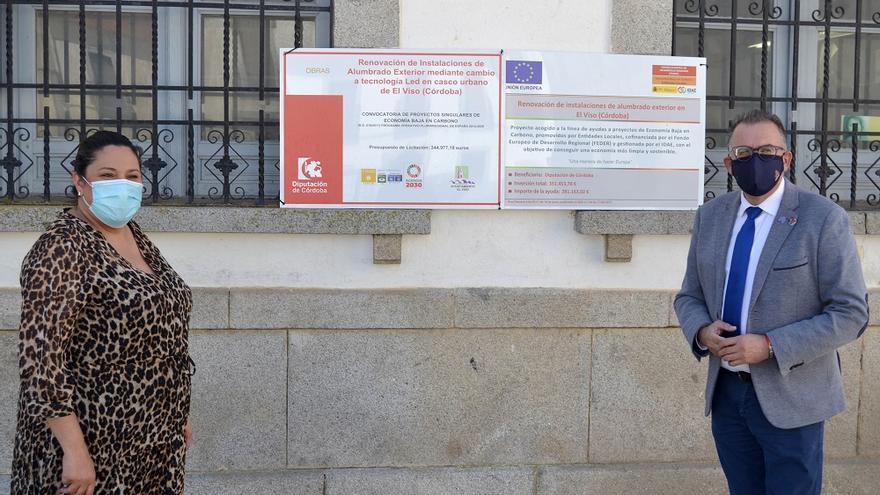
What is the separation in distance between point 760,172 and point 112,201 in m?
2.16

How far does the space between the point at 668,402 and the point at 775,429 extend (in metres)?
2.06

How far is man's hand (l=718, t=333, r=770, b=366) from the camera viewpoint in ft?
9.86

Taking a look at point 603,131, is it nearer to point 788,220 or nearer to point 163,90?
point 788,220

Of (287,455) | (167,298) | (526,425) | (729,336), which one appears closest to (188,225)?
(287,455)

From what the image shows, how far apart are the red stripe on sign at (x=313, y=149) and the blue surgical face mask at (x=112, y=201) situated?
1.80m

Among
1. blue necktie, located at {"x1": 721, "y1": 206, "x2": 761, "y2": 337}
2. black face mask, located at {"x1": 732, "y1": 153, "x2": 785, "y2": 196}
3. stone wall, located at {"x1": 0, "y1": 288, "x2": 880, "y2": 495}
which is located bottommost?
stone wall, located at {"x1": 0, "y1": 288, "x2": 880, "y2": 495}

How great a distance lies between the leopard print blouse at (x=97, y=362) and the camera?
2.76 metres

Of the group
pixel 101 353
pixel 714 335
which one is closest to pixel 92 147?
pixel 101 353

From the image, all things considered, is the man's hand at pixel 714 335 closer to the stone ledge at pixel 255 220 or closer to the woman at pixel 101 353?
the woman at pixel 101 353

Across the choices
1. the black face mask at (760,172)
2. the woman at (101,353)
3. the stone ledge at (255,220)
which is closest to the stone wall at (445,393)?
the stone ledge at (255,220)

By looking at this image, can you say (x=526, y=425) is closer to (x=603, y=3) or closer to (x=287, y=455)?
(x=287, y=455)

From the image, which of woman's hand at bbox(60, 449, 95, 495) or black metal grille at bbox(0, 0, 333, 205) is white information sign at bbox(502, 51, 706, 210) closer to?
black metal grille at bbox(0, 0, 333, 205)

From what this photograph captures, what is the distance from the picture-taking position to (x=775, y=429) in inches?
122

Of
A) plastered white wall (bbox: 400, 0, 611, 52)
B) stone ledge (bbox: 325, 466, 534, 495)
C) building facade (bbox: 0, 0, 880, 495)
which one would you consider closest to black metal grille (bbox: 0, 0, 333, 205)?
building facade (bbox: 0, 0, 880, 495)
